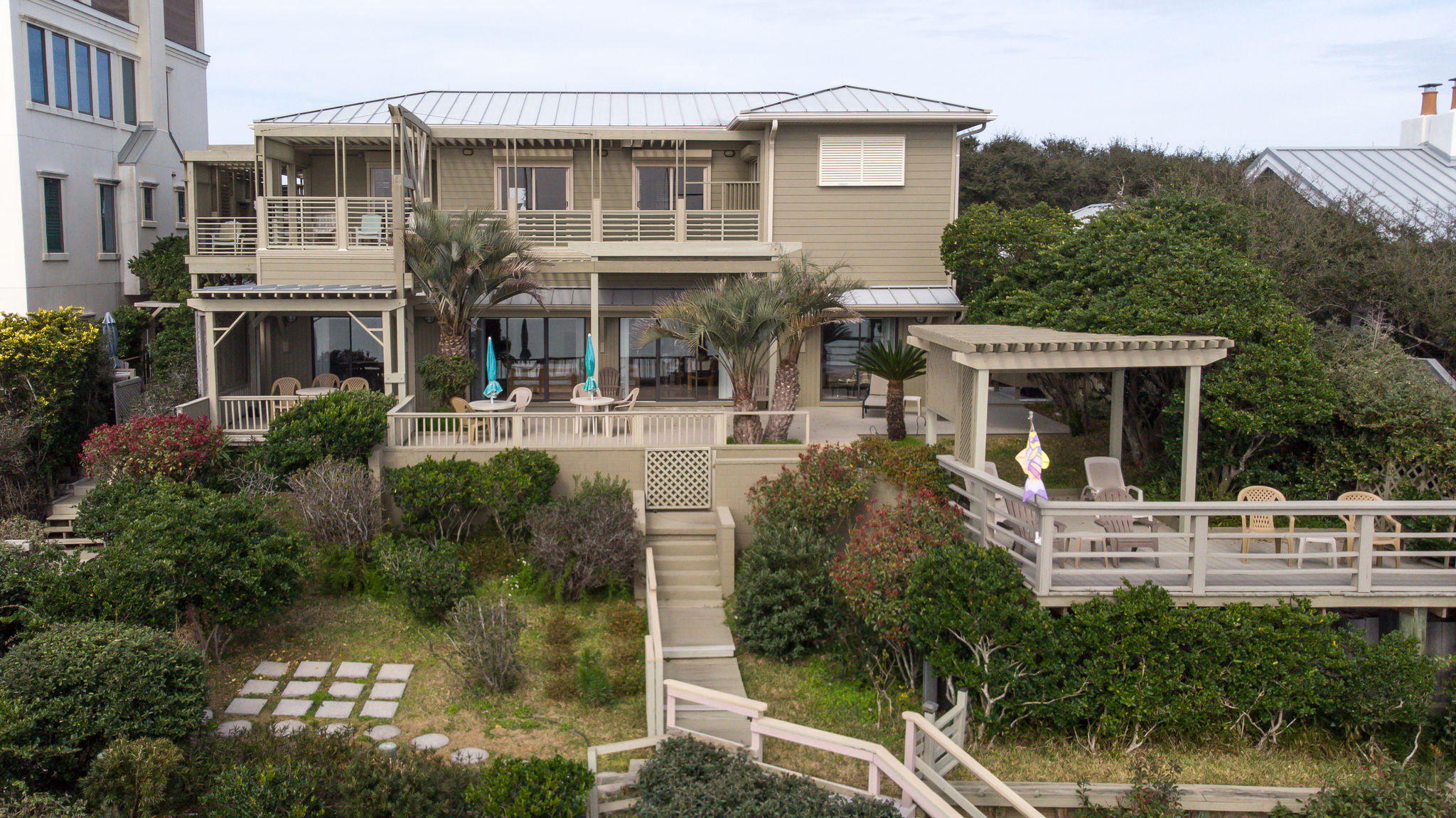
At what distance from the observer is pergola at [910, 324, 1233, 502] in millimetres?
11758

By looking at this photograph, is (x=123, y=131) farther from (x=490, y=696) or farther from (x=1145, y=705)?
(x=1145, y=705)

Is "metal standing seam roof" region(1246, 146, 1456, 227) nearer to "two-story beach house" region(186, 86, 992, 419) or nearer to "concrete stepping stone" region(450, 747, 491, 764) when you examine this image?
"two-story beach house" region(186, 86, 992, 419)

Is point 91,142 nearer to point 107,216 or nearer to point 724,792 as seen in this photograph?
point 107,216

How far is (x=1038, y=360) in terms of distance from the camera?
1184 centimetres

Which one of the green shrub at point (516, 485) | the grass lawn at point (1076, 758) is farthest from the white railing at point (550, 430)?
the grass lawn at point (1076, 758)

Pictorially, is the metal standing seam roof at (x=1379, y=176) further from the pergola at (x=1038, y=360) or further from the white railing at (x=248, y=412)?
the white railing at (x=248, y=412)

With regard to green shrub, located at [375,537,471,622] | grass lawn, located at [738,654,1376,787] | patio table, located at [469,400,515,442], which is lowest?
grass lawn, located at [738,654,1376,787]

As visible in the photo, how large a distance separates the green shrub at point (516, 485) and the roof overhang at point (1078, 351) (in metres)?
5.94

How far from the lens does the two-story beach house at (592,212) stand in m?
19.0

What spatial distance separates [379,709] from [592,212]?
36.0 feet

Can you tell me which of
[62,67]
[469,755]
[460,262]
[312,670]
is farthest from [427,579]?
[62,67]

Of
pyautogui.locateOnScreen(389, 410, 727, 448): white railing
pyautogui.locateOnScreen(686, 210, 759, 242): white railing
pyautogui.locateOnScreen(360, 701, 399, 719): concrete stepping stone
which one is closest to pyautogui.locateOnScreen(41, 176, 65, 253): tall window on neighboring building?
pyautogui.locateOnScreen(389, 410, 727, 448): white railing

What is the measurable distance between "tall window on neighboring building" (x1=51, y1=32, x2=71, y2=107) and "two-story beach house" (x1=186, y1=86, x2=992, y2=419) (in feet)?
8.46

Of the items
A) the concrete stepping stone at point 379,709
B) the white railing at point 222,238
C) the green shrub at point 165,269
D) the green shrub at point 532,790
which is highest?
the white railing at point 222,238
